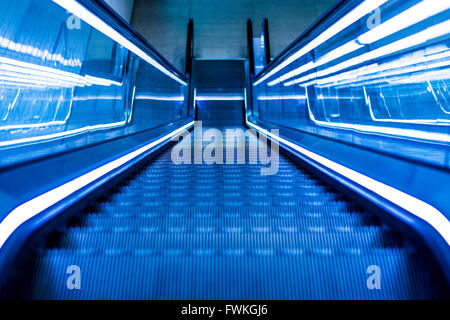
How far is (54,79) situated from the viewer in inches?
129

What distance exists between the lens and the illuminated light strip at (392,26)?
220cm

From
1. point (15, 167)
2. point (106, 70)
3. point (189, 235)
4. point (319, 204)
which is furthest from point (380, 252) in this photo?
point (106, 70)

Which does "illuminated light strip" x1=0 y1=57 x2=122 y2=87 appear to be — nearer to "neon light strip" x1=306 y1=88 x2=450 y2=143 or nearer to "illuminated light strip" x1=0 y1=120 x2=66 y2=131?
"illuminated light strip" x1=0 y1=120 x2=66 y2=131

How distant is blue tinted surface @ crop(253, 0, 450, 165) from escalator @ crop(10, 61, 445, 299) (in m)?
0.61

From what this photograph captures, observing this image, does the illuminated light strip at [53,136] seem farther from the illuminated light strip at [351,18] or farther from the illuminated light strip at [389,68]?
the illuminated light strip at [389,68]

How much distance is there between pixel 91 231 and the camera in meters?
1.67

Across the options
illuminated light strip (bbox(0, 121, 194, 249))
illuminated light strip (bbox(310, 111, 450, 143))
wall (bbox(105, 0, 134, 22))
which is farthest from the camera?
wall (bbox(105, 0, 134, 22))

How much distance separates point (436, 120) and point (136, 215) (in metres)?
3.18

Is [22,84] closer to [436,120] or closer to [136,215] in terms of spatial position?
[136,215]

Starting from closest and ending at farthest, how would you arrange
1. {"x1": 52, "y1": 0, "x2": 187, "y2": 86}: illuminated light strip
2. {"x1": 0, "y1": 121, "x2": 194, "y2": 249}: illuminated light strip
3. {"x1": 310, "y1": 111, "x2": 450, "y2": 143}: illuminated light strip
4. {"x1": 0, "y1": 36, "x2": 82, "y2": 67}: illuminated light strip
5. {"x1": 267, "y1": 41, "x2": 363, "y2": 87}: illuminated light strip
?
{"x1": 0, "y1": 121, "x2": 194, "y2": 249}: illuminated light strip → {"x1": 52, "y1": 0, "x2": 187, "y2": 86}: illuminated light strip → {"x1": 310, "y1": 111, "x2": 450, "y2": 143}: illuminated light strip → {"x1": 0, "y1": 36, "x2": 82, "y2": 67}: illuminated light strip → {"x1": 267, "y1": 41, "x2": 363, "y2": 87}: illuminated light strip

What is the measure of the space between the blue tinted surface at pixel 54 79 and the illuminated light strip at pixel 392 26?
3.00m

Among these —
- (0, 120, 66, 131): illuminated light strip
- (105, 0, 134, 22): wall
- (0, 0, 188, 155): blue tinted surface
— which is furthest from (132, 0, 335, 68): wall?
(0, 120, 66, 131): illuminated light strip

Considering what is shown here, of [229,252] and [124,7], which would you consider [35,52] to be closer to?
[229,252]

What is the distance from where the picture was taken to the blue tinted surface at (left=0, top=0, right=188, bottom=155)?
2.95m
